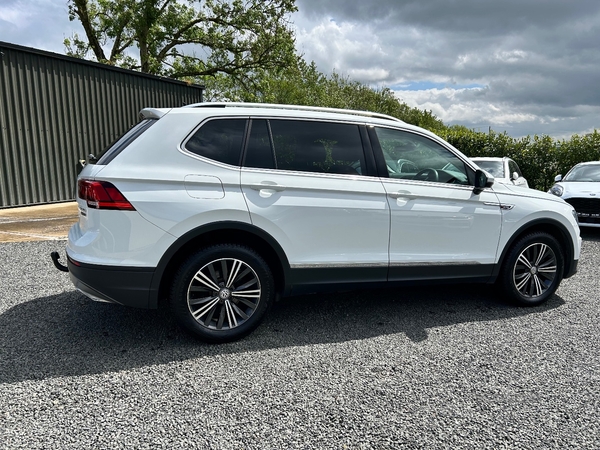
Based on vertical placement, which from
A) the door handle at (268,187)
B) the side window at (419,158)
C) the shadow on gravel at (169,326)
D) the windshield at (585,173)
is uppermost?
the side window at (419,158)

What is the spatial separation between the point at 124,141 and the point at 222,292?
4.51 feet

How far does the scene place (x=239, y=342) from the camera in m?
3.63

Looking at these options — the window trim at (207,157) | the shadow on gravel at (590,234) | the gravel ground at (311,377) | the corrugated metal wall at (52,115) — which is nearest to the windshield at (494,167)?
the shadow on gravel at (590,234)

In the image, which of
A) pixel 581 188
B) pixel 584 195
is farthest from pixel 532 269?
pixel 581 188

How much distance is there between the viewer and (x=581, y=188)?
9.04 m

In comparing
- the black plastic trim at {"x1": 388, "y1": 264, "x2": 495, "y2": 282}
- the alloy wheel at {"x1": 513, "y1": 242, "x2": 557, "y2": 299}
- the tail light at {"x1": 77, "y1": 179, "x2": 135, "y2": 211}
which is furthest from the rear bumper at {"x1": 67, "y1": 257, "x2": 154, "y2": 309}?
the alloy wheel at {"x1": 513, "y1": 242, "x2": 557, "y2": 299}

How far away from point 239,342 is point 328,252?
100cm

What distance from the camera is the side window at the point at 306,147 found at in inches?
143

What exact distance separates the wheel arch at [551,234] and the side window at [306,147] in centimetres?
168

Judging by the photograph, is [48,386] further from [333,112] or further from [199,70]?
[199,70]

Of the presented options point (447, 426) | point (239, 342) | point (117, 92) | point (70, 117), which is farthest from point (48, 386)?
point (117, 92)

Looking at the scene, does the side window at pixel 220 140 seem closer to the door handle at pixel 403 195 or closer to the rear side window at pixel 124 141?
the rear side window at pixel 124 141

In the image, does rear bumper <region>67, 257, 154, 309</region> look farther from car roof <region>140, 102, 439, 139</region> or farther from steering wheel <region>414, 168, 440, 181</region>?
steering wheel <region>414, 168, 440, 181</region>

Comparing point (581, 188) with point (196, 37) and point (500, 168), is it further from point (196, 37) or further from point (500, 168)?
point (196, 37)
